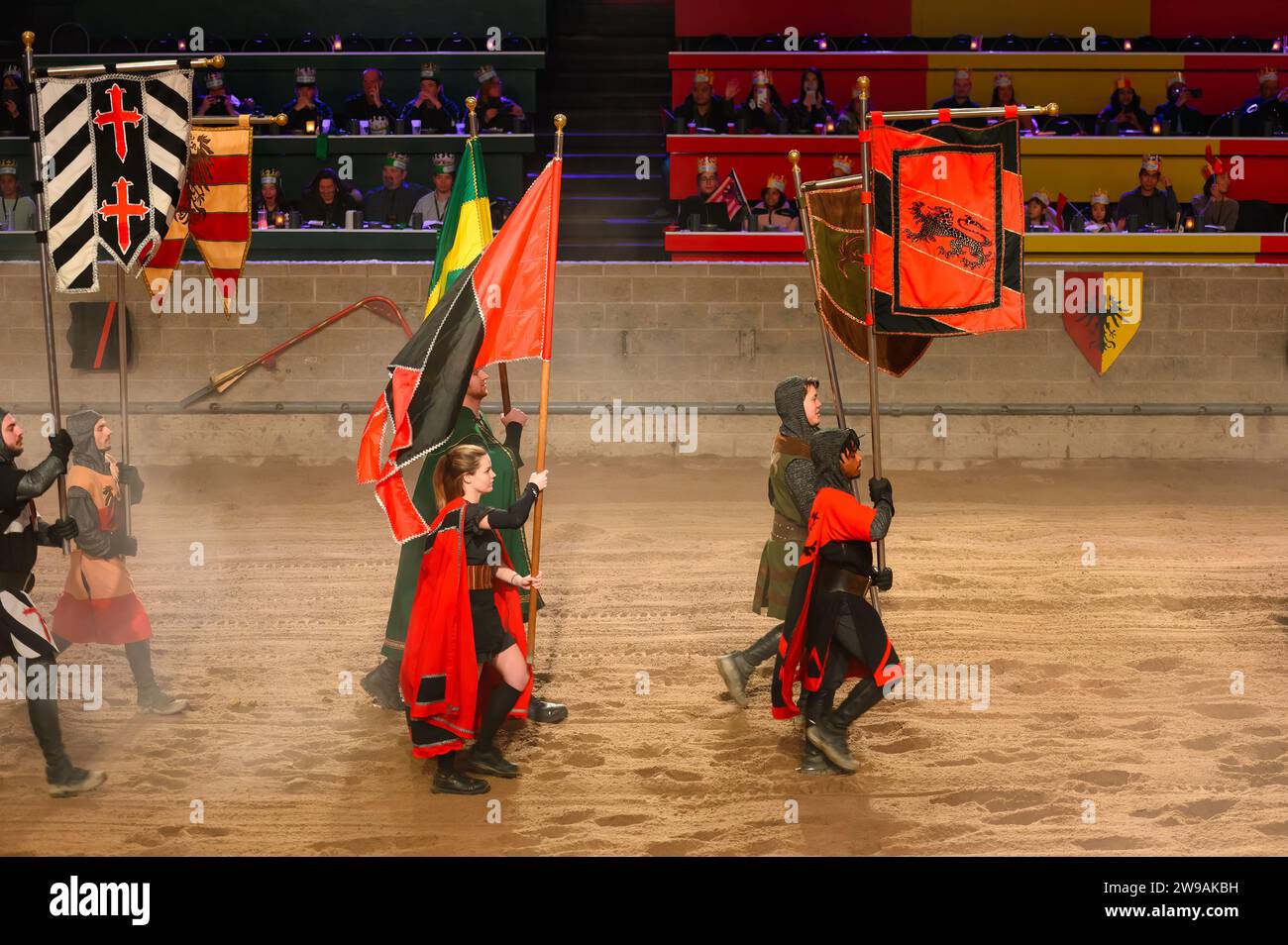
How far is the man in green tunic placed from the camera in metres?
7.12

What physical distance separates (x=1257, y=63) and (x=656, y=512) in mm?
11290

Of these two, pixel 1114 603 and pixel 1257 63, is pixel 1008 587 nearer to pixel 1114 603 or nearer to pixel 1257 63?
pixel 1114 603

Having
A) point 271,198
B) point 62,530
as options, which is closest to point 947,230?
point 62,530

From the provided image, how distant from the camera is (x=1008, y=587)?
32.1 feet

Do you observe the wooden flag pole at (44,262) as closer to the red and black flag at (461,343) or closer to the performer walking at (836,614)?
the red and black flag at (461,343)

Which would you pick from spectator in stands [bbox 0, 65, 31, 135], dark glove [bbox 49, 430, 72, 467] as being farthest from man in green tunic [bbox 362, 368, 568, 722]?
spectator in stands [bbox 0, 65, 31, 135]

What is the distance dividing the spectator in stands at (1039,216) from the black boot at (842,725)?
9.92 m

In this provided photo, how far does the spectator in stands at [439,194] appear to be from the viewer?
15047 mm

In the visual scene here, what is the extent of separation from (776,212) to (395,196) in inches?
171

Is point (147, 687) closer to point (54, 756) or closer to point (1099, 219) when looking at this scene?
point (54, 756)

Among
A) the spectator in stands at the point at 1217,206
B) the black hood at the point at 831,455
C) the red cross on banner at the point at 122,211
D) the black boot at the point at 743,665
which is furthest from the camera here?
the spectator in stands at the point at 1217,206

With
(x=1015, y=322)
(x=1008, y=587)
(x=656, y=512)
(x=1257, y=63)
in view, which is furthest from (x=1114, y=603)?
(x=1257, y=63)

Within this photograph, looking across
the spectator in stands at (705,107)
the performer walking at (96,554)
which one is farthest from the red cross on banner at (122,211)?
the spectator in stands at (705,107)

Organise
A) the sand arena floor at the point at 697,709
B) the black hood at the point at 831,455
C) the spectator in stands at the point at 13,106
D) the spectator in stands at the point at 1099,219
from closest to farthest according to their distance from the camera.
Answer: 1. the sand arena floor at the point at 697,709
2. the black hood at the point at 831,455
3. the spectator in stands at the point at 1099,219
4. the spectator in stands at the point at 13,106
